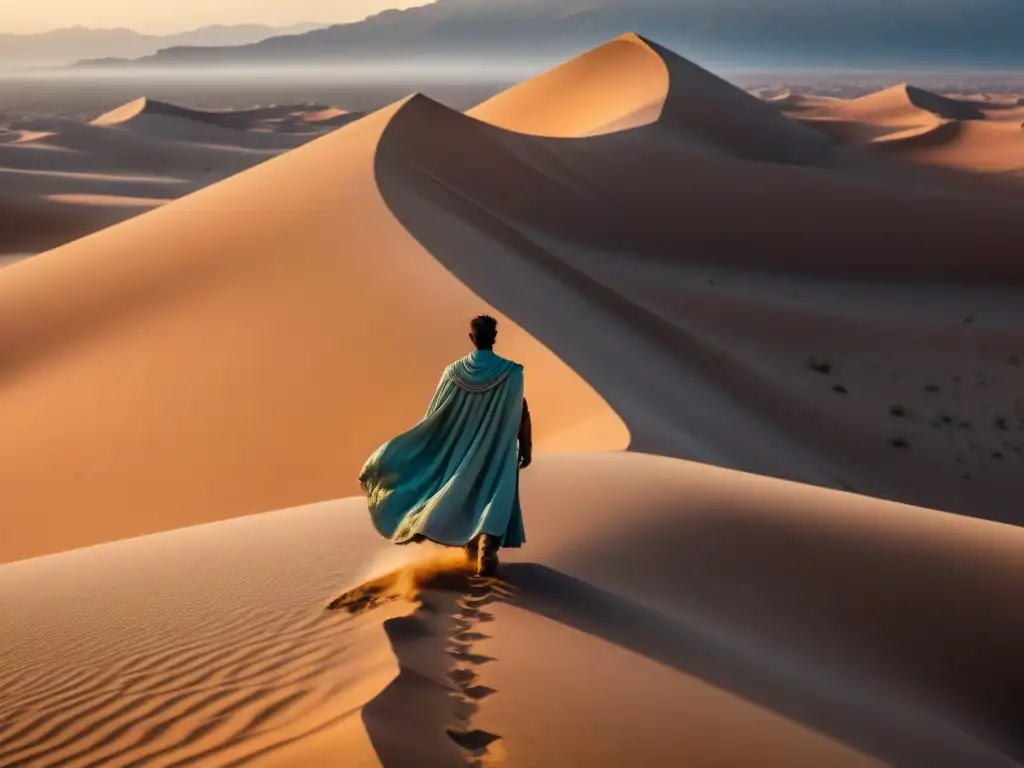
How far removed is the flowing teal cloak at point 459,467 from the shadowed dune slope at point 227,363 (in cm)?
321

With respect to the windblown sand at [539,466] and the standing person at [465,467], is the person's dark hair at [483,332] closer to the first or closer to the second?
the standing person at [465,467]

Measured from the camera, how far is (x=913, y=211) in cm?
2519

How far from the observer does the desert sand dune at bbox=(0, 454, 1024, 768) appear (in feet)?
11.9

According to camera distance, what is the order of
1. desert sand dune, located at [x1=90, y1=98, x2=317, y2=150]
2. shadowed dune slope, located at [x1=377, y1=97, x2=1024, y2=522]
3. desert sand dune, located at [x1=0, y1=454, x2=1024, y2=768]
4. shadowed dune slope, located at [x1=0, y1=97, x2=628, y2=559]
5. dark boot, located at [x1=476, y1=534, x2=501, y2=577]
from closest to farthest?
desert sand dune, located at [x1=0, y1=454, x2=1024, y2=768] → dark boot, located at [x1=476, y1=534, x2=501, y2=577] → shadowed dune slope, located at [x1=0, y1=97, x2=628, y2=559] → shadowed dune slope, located at [x1=377, y1=97, x2=1024, y2=522] → desert sand dune, located at [x1=90, y1=98, x2=317, y2=150]

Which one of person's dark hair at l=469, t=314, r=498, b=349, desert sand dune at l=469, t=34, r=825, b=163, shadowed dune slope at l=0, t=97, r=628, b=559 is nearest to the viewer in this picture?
person's dark hair at l=469, t=314, r=498, b=349

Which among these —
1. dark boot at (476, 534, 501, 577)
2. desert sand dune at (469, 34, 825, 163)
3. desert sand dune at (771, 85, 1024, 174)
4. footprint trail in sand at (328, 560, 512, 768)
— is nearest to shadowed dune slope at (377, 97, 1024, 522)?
dark boot at (476, 534, 501, 577)

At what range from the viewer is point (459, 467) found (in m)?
5.02

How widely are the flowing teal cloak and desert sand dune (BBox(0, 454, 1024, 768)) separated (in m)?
0.32

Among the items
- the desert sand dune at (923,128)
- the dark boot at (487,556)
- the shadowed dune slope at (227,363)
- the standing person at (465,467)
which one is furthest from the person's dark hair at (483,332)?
the desert sand dune at (923,128)

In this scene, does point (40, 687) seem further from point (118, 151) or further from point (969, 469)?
point (118, 151)

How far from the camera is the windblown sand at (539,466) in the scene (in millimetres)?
3934

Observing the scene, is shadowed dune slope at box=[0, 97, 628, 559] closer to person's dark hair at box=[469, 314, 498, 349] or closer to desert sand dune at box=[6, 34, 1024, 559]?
desert sand dune at box=[6, 34, 1024, 559]

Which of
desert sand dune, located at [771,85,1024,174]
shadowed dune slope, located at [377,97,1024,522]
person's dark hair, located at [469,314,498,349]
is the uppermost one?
desert sand dune, located at [771,85,1024,174]

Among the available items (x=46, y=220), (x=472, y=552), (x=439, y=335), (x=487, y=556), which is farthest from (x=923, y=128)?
(x=487, y=556)
